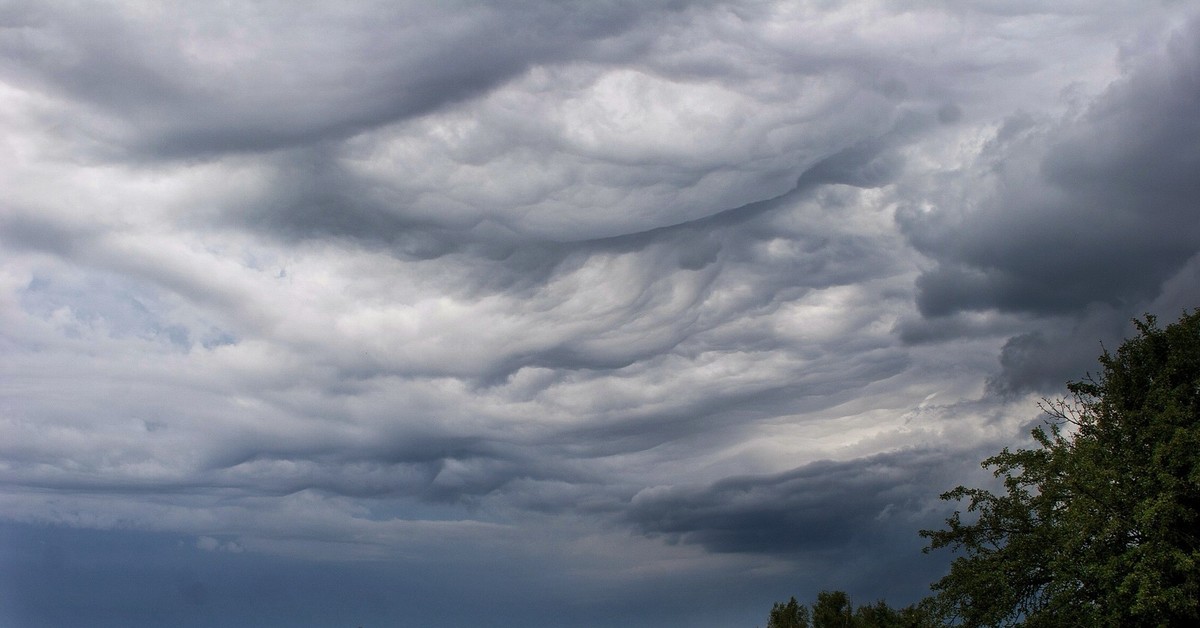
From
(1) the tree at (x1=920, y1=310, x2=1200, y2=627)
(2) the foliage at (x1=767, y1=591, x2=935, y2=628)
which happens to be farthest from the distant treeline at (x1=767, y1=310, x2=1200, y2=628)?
(2) the foliage at (x1=767, y1=591, x2=935, y2=628)

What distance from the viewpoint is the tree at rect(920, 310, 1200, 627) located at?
128 feet

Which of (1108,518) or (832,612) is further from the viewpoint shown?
(832,612)

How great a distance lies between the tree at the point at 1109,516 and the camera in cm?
3891

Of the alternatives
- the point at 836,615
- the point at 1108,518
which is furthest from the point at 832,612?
the point at 1108,518

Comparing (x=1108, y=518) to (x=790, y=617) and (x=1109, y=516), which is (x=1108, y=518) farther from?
(x=790, y=617)

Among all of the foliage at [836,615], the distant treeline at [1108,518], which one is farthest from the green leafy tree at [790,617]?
the distant treeline at [1108,518]

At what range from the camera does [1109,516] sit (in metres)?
41.0

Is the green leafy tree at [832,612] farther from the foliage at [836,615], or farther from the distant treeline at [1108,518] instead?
the distant treeline at [1108,518]

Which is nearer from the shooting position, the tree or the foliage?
the tree

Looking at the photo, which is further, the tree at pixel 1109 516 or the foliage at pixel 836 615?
the foliage at pixel 836 615

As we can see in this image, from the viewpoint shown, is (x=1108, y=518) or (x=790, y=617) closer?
(x=1108, y=518)

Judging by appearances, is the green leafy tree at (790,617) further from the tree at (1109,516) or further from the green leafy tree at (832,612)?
the tree at (1109,516)

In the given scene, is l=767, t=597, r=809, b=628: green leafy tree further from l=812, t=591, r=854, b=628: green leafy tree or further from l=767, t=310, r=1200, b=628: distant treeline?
l=767, t=310, r=1200, b=628: distant treeline

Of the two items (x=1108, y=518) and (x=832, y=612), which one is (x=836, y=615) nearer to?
(x=832, y=612)
